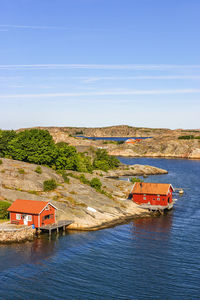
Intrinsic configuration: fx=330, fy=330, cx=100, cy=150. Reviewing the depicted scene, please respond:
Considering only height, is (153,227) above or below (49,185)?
below

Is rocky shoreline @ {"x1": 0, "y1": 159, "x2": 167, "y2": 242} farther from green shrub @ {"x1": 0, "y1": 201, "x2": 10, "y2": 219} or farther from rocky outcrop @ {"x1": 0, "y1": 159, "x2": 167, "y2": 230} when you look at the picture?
green shrub @ {"x1": 0, "y1": 201, "x2": 10, "y2": 219}

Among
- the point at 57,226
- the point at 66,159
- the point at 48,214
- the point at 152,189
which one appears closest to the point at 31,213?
the point at 48,214

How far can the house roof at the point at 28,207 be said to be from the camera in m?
59.0

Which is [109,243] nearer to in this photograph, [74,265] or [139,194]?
[74,265]

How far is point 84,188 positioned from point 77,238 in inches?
935

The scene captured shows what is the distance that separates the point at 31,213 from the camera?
58500 millimetres

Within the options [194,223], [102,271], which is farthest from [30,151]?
[102,271]

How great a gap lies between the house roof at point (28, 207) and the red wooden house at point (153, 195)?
28.2 metres

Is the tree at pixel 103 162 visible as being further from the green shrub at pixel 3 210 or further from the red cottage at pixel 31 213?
the red cottage at pixel 31 213

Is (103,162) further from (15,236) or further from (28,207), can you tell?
(15,236)

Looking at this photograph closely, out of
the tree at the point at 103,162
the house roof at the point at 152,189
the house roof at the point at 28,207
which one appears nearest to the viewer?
the house roof at the point at 28,207

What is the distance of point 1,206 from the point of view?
2459 inches

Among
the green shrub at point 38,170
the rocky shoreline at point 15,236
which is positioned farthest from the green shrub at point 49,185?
the rocky shoreline at point 15,236

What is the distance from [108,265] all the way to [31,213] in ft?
60.6
